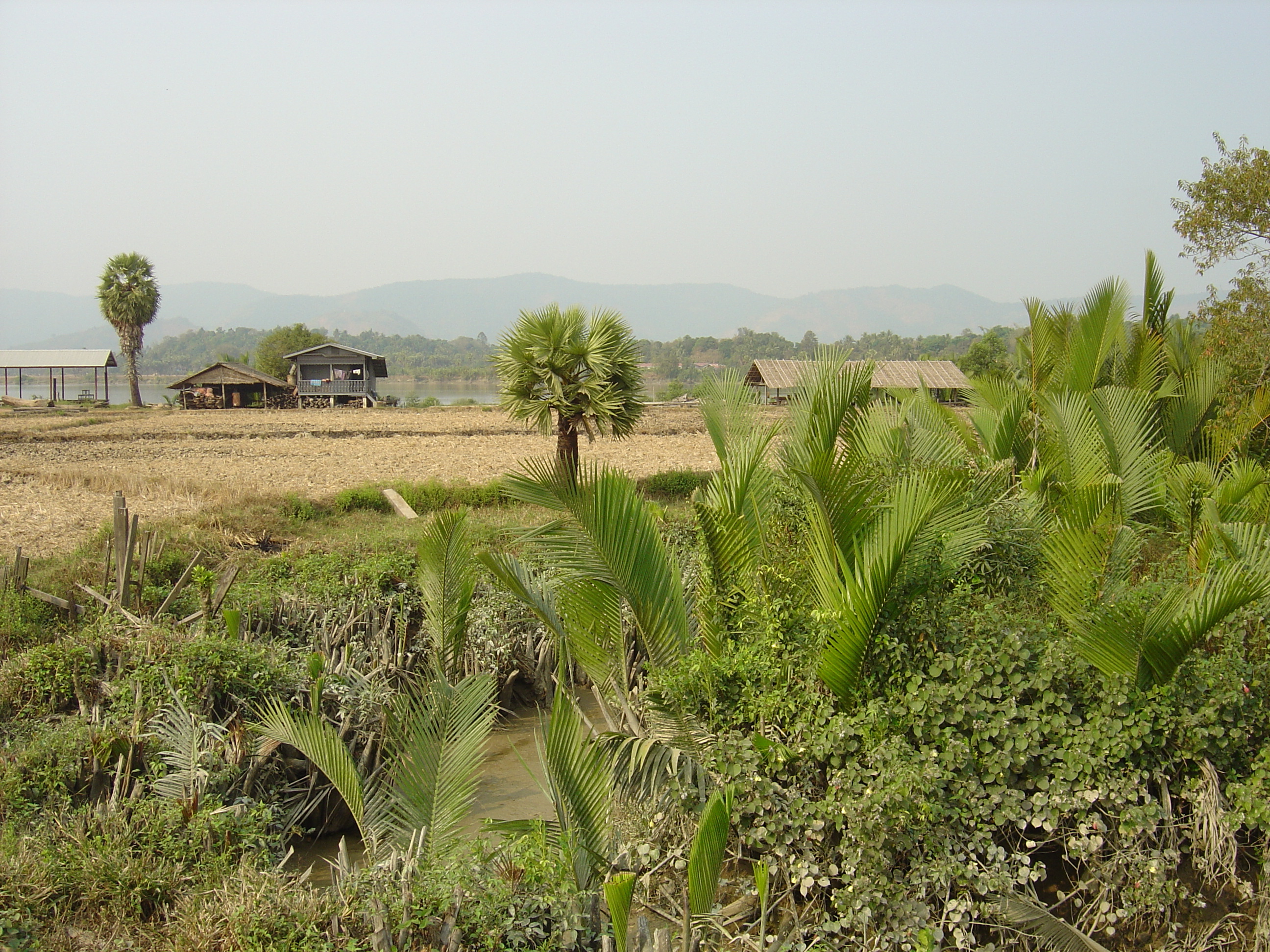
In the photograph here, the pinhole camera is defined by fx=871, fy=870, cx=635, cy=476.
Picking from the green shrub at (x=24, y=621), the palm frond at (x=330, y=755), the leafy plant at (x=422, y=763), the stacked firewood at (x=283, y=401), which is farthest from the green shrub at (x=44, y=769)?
the stacked firewood at (x=283, y=401)

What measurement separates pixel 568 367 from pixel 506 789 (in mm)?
5349

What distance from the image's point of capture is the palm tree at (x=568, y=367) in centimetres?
1034

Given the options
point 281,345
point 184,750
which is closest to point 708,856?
point 184,750

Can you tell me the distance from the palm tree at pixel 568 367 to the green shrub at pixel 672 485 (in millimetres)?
4075

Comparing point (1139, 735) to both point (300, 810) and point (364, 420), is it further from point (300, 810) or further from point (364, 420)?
point (364, 420)

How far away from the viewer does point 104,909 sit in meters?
4.13

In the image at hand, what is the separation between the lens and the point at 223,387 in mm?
40000

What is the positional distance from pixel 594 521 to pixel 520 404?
5994 millimetres

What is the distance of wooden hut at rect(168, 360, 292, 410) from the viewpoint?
39.2 m

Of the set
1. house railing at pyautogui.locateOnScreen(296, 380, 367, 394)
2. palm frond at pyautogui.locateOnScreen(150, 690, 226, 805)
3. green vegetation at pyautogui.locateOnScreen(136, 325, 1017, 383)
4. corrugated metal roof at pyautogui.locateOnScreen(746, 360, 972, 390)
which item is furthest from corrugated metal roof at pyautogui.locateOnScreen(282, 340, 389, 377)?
palm frond at pyautogui.locateOnScreen(150, 690, 226, 805)

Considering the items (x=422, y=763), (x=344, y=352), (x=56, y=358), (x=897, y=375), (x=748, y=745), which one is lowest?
(x=422, y=763)

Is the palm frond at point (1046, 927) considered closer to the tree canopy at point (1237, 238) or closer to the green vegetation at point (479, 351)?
the tree canopy at point (1237, 238)

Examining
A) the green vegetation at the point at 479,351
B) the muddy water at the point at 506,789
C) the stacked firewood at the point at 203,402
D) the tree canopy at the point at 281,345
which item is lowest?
the muddy water at the point at 506,789

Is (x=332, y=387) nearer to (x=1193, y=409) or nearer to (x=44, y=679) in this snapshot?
(x=44, y=679)
